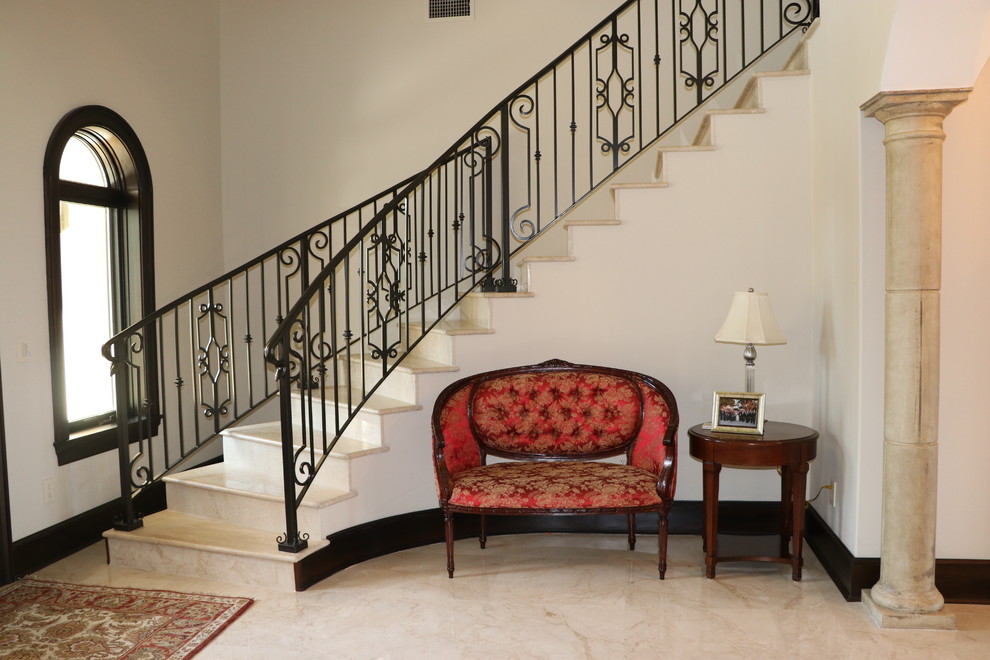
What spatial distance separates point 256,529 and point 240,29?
4.08m

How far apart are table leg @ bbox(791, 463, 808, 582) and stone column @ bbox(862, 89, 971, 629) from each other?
1.59 ft

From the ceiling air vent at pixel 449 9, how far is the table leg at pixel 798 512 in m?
4.18

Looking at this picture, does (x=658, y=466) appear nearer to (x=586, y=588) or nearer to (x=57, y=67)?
(x=586, y=588)

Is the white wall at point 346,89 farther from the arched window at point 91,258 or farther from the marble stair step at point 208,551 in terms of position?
the marble stair step at point 208,551

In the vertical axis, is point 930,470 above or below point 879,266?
below

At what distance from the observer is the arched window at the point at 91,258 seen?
4.53 metres

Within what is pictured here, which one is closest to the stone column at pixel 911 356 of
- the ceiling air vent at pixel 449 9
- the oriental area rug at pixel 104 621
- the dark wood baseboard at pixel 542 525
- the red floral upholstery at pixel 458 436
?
the dark wood baseboard at pixel 542 525

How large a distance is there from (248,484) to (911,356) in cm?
338

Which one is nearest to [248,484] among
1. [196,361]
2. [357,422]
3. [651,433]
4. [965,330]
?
[357,422]

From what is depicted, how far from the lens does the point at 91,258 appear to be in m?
5.09

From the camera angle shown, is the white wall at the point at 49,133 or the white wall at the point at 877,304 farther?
the white wall at the point at 49,133

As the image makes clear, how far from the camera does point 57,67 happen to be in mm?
4555

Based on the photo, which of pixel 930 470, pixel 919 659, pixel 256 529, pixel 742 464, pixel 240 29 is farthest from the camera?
pixel 240 29

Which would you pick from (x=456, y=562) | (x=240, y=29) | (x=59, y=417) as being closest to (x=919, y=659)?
(x=456, y=562)
